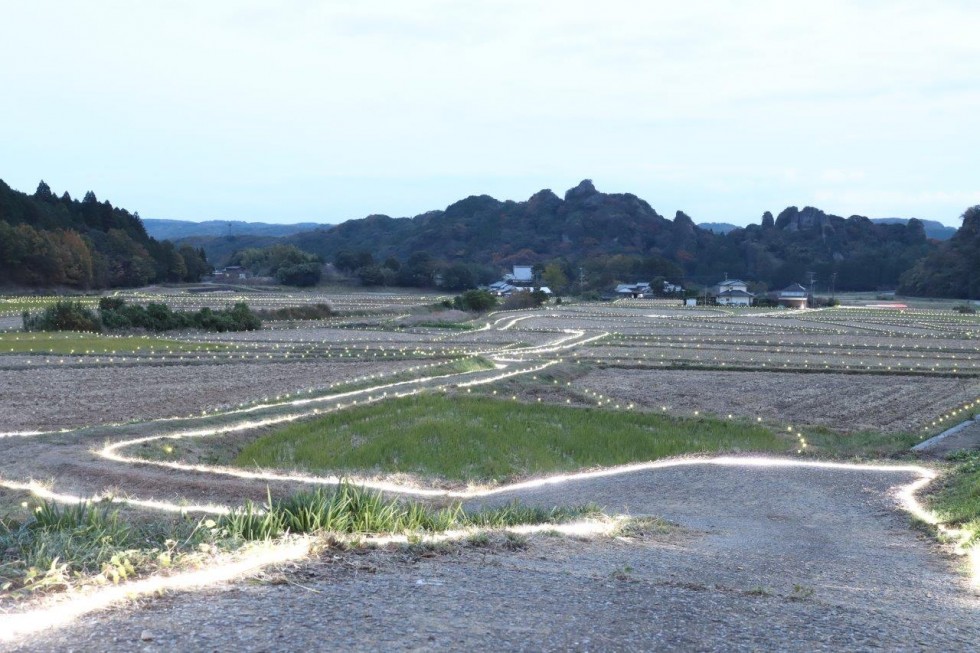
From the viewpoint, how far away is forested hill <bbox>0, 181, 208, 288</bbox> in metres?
75.0

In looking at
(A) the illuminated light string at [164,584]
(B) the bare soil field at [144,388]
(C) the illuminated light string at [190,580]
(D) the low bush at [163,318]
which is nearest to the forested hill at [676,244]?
(D) the low bush at [163,318]

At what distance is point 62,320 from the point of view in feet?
132

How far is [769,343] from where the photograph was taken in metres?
43.8

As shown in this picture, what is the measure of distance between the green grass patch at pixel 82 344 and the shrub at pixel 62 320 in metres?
1.37

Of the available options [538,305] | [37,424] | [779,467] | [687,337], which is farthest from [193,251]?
[779,467]

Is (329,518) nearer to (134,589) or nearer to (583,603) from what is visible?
(134,589)

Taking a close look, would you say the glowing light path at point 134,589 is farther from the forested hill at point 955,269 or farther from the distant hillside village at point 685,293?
the forested hill at point 955,269

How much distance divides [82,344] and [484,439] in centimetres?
2105

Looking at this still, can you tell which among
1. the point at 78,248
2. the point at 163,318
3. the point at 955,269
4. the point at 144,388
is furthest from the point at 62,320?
the point at 955,269

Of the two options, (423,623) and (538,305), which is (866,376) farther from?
(538,305)

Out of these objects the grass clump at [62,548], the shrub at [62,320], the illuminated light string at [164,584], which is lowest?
the shrub at [62,320]

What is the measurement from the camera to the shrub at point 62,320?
4012 cm

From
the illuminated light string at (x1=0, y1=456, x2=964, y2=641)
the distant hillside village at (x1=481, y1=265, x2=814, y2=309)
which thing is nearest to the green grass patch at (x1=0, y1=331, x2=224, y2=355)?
the illuminated light string at (x1=0, y1=456, x2=964, y2=641)

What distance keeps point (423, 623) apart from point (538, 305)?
79616 millimetres
